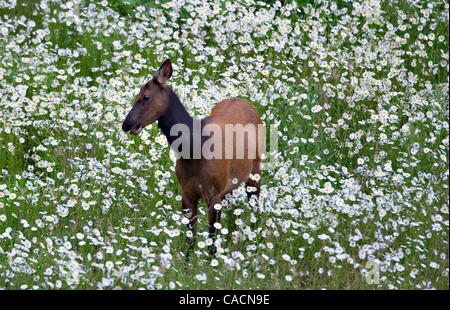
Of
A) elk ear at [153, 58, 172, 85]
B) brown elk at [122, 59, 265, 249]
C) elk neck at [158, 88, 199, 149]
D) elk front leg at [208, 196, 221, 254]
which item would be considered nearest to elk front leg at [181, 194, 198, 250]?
brown elk at [122, 59, 265, 249]

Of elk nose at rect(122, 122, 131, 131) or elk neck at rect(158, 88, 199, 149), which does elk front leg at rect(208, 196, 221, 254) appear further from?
elk nose at rect(122, 122, 131, 131)

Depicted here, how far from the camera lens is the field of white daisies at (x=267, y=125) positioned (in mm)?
5398

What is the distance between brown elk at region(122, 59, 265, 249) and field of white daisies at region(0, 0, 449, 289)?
0.23 metres

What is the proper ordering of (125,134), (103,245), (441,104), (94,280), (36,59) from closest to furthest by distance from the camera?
(94,280) < (103,245) < (125,134) < (441,104) < (36,59)

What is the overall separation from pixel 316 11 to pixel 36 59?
3.63 metres

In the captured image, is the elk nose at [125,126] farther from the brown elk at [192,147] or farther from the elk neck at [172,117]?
the elk neck at [172,117]

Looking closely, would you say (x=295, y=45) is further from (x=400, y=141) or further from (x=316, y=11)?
(x=400, y=141)

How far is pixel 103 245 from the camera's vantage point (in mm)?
5711

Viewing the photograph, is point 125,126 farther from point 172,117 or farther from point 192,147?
point 192,147

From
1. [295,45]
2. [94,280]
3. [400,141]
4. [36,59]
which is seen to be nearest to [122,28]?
[36,59]

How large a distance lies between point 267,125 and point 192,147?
82.9 inches

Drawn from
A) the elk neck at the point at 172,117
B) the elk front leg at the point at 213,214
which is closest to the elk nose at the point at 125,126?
the elk neck at the point at 172,117

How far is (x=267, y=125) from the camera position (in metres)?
7.55

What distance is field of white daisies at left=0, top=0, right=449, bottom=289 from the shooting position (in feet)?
17.7
